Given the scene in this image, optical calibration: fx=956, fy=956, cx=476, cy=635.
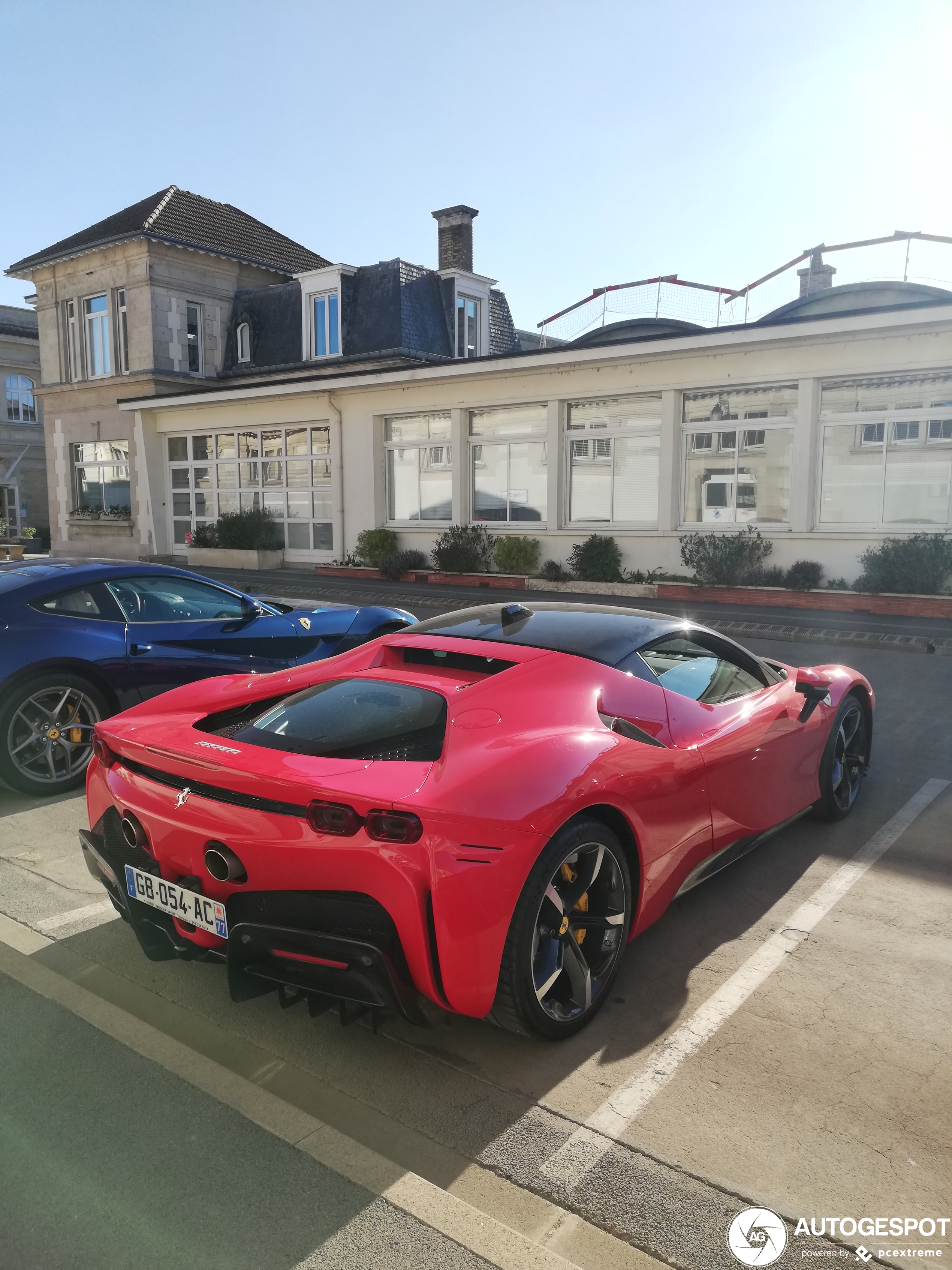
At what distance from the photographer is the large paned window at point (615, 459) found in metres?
17.6

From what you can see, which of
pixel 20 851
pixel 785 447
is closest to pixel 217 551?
pixel 785 447

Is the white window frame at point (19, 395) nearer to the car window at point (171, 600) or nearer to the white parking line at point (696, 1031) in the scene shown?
the car window at point (171, 600)

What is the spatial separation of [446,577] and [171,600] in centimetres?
1279

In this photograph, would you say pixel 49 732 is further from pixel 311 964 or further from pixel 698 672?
pixel 698 672

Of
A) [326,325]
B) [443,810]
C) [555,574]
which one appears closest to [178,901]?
[443,810]

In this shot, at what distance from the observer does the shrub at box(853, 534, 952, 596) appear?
45.8 ft

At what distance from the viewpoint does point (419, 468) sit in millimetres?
20906

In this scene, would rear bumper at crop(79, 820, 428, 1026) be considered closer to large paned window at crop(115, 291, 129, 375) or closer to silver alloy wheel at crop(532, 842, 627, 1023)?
silver alloy wheel at crop(532, 842, 627, 1023)

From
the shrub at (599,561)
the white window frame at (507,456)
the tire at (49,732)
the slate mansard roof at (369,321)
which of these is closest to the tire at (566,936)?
the tire at (49,732)

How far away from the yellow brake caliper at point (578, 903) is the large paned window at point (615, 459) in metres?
15.1

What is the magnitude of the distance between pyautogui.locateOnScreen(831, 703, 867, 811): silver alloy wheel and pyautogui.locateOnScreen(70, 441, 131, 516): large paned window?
26.4 m

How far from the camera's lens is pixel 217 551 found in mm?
23609

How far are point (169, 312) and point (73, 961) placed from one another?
2777 centimetres

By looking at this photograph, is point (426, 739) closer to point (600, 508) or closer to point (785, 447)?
point (785, 447)
